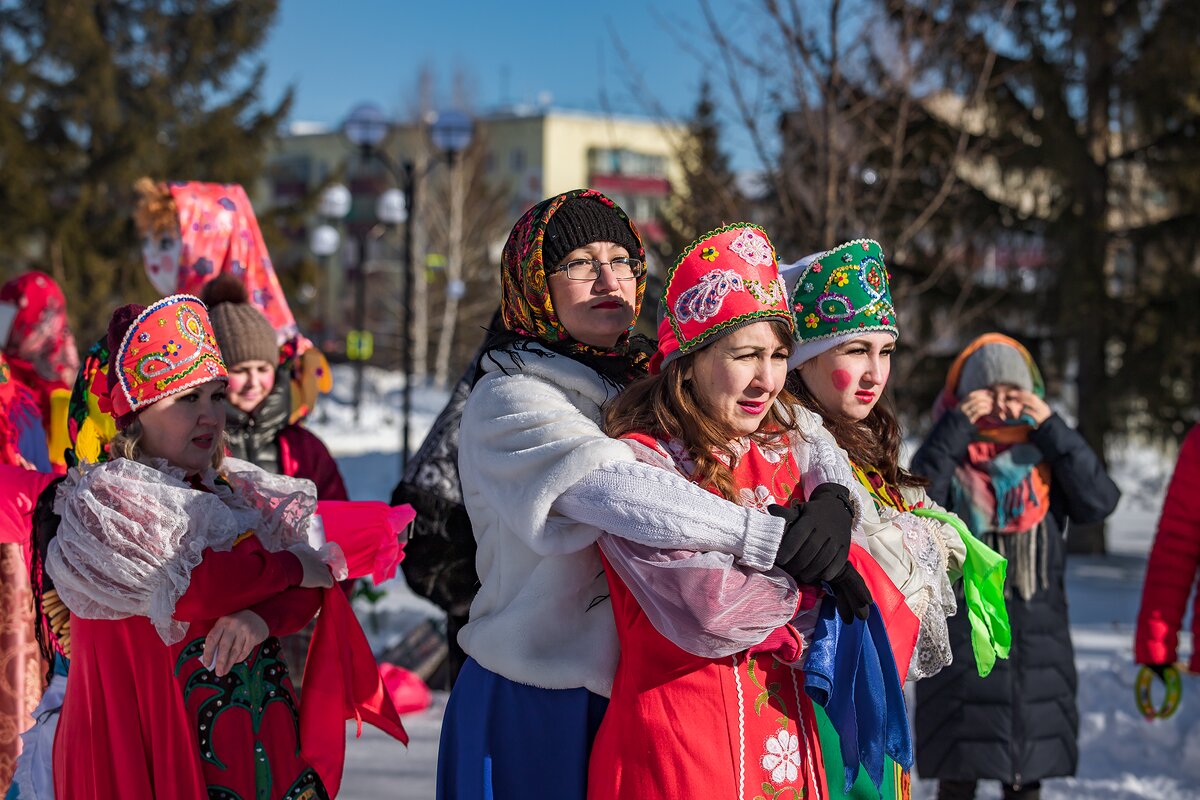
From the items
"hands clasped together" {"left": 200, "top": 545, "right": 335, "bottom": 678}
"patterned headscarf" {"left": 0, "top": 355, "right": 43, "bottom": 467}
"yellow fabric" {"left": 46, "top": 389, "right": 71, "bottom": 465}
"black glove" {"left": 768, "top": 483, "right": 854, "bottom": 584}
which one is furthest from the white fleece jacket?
"yellow fabric" {"left": 46, "top": 389, "right": 71, "bottom": 465}

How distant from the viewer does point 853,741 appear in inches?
91.1

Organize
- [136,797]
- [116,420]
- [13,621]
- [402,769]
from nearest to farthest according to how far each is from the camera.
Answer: [136,797] → [116,420] → [13,621] → [402,769]

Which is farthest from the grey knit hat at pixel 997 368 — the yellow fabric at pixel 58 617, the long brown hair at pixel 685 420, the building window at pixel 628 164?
the building window at pixel 628 164

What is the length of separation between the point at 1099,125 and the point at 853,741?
10.5 m

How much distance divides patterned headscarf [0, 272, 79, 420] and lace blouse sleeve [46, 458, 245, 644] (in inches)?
100.0

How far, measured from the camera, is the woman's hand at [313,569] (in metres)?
2.96

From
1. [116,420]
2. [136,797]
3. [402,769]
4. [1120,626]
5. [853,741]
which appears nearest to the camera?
[853,741]

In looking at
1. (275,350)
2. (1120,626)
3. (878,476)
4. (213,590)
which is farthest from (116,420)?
(1120,626)

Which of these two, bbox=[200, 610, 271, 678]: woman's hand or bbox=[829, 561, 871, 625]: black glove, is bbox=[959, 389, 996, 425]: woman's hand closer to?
bbox=[829, 561, 871, 625]: black glove

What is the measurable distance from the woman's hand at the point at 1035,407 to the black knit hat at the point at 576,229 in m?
2.02

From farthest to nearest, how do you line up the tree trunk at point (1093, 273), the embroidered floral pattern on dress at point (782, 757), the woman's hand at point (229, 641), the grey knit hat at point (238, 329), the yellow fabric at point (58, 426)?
the tree trunk at point (1093, 273) → the yellow fabric at point (58, 426) → the grey knit hat at point (238, 329) → the woman's hand at point (229, 641) → the embroidered floral pattern on dress at point (782, 757)

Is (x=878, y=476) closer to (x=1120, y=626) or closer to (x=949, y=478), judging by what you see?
(x=949, y=478)

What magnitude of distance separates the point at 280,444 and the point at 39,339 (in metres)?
1.67

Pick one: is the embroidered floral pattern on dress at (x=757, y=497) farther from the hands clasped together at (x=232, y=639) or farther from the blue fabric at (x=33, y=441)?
the blue fabric at (x=33, y=441)
